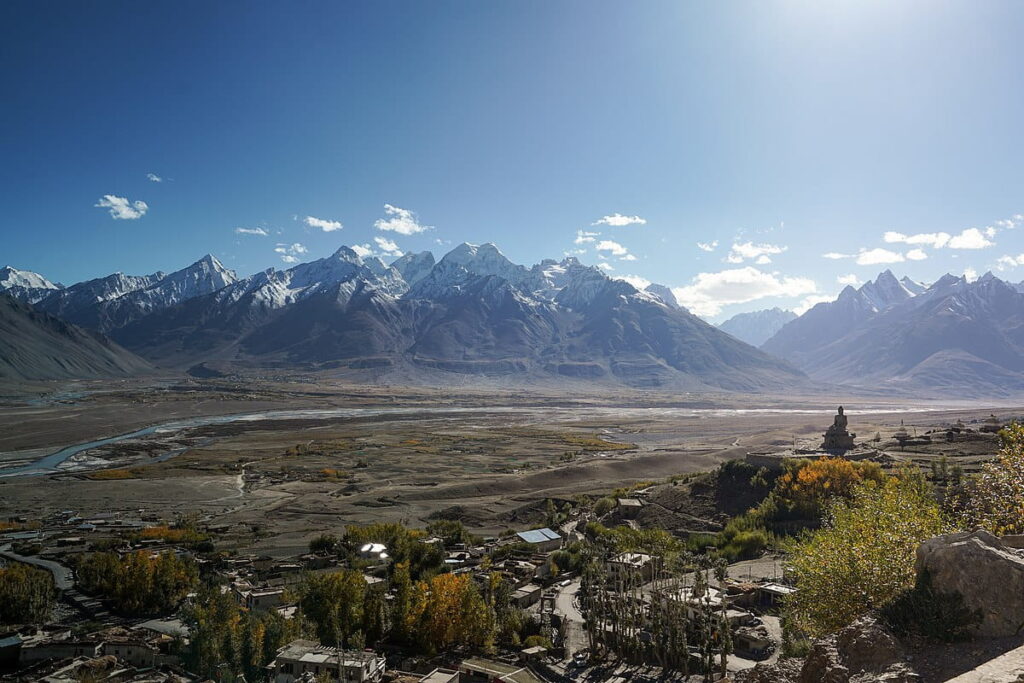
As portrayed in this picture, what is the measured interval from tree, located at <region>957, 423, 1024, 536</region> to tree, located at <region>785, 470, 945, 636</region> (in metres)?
1.18

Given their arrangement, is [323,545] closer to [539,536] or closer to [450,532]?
[450,532]

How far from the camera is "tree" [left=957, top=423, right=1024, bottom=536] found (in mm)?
15828

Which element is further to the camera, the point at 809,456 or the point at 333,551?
the point at 809,456

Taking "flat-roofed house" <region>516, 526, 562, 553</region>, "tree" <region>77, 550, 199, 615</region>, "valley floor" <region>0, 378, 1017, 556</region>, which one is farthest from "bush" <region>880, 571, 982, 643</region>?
"valley floor" <region>0, 378, 1017, 556</region>

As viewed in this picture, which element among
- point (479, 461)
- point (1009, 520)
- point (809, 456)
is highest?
point (1009, 520)

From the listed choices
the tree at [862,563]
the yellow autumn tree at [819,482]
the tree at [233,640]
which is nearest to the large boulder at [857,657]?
the tree at [862,563]

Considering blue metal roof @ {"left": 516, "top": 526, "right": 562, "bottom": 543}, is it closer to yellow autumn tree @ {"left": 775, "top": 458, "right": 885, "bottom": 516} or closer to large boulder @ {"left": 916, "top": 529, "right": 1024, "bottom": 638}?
yellow autumn tree @ {"left": 775, "top": 458, "right": 885, "bottom": 516}

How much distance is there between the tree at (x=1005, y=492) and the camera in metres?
15.8

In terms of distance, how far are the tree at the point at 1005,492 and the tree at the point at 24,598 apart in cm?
4182

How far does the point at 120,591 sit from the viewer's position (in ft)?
112

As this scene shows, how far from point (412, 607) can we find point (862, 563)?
823 inches

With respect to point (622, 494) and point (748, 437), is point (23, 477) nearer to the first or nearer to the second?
point (622, 494)

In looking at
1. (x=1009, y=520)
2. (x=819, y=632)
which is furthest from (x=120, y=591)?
(x=1009, y=520)

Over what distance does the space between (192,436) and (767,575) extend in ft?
356
